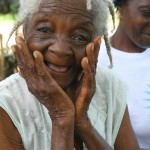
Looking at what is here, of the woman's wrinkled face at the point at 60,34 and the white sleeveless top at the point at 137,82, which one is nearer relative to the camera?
the woman's wrinkled face at the point at 60,34

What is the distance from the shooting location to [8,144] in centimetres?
227

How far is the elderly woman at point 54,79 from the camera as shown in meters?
2.20

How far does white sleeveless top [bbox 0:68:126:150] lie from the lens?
228 cm

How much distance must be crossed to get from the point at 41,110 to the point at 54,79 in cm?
20

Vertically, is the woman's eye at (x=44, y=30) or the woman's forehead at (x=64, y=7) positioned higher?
the woman's forehead at (x=64, y=7)

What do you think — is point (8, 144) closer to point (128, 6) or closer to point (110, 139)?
point (110, 139)

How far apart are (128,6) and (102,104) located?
3.56 feet

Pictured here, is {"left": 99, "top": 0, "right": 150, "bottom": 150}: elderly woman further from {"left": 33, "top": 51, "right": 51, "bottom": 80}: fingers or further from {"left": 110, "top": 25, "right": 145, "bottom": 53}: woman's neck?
{"left": 33, "top": 51, "right": 51, "bottom": 80}: fingers

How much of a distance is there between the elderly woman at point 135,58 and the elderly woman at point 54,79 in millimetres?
883

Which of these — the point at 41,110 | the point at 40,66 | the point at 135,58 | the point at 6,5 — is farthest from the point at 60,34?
the point at 6,5

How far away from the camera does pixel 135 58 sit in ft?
11.3

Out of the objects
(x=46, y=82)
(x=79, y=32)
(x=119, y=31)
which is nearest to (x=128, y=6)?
(x=119, y=31)

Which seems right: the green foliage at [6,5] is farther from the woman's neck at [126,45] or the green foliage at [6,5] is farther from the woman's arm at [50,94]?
the woman's arm at [50,94]

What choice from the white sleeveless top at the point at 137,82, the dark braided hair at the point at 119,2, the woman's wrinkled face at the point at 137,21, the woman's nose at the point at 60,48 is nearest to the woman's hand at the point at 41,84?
the woman's nose at the point at 60,48
